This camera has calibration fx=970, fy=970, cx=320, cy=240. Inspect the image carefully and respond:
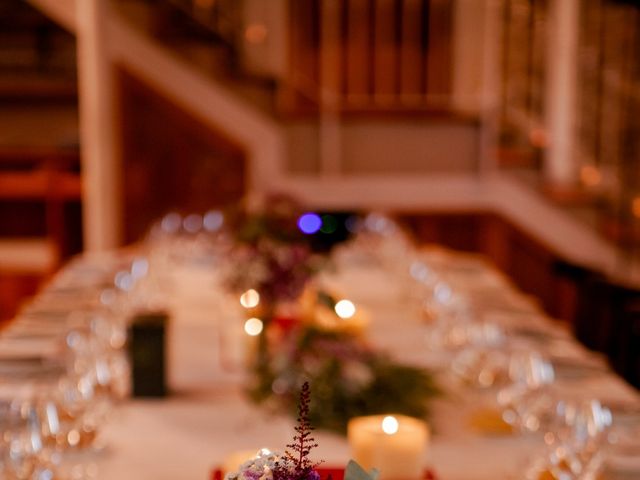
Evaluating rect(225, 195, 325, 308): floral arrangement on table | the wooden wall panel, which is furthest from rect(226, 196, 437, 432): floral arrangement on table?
the wooden wall panel

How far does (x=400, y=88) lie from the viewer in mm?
9266

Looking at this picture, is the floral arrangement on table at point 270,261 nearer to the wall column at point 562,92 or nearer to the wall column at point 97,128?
the wall column at point 97,128

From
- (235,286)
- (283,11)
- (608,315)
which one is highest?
(283,11)

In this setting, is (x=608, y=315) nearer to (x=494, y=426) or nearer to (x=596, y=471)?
(x=494, y=426)

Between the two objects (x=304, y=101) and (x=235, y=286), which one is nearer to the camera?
(x=235, y=286)

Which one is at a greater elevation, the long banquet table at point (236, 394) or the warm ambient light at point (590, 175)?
the warm ambient light at point (590, 175)

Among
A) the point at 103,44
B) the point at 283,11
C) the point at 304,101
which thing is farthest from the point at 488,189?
the point at 103,44

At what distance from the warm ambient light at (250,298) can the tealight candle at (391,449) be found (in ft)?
2.77

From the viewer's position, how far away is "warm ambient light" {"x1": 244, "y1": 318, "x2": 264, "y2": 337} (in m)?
2.61

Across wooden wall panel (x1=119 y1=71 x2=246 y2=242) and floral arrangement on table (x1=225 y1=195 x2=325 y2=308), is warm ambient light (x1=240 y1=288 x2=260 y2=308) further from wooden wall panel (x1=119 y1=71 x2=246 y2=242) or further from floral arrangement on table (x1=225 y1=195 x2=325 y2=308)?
wooden wall panel (x1=119 y1=71 x2=246 y2=242)

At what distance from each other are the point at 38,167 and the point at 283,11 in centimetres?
246

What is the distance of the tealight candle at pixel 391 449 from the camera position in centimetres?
180

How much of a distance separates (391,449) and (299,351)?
57cm

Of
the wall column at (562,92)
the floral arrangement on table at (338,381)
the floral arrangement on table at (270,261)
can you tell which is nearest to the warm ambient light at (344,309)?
the floral arrangement on table at (270,261)
